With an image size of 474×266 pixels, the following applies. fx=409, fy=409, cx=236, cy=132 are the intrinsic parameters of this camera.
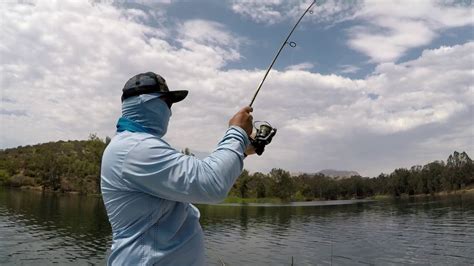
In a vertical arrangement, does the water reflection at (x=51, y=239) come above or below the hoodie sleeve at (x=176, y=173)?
below

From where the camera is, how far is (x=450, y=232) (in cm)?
4594

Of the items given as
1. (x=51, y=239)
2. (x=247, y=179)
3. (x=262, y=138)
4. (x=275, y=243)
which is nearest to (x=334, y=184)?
(x=247, y=179)

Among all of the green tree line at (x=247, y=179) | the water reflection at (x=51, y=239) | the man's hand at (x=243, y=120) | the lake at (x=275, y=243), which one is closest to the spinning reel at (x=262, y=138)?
the man's hand at (x=243, y=120)

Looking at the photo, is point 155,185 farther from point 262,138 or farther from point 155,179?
point 262,138

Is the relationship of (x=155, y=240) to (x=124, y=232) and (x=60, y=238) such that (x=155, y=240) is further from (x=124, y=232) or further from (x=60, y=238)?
(x=60, y=238)

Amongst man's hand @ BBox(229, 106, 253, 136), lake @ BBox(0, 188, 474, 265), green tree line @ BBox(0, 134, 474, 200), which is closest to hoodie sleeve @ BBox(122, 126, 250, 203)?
man's hand @ BBox(229, 106, 253, 136)

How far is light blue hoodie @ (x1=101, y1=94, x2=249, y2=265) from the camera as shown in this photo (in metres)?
2.22

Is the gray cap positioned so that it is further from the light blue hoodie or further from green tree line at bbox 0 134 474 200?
green tree line at bbox 0 134 474 200

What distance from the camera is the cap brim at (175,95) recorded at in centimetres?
252

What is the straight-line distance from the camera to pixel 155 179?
2.21 meters

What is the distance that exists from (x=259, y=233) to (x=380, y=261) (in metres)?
18.1

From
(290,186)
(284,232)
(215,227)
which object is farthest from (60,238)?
(290,186)

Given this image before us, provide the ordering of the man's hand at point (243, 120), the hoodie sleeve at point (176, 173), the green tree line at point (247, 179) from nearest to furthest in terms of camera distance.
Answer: the hoodie sleeve at point (176, 173) < the man's hand at point (243, 120) < the green tree line at point (247, 179)

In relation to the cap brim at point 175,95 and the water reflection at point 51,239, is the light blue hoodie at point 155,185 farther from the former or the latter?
the water reflection at point 51,239
